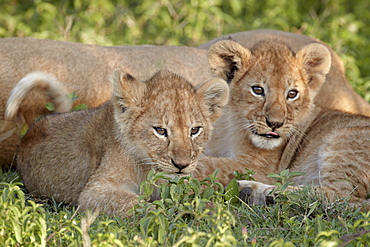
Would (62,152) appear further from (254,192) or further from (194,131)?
(254,192)

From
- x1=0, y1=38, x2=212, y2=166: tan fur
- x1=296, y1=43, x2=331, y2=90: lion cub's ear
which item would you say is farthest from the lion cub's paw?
x1=0, y1=38, x2=212, y2=166: tan fur

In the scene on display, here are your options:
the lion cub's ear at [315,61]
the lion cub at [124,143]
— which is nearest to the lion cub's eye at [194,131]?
the lion cub at [124,143]

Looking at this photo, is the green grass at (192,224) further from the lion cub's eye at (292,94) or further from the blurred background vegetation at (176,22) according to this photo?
the blurred background vegetation at (176,22)

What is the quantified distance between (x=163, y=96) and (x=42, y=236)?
1.12m

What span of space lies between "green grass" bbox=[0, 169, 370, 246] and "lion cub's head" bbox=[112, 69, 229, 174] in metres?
0.18

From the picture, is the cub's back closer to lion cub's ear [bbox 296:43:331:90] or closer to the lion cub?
the lion cub

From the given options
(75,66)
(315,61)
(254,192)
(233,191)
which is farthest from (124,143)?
(75,66)

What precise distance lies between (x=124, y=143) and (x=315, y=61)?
1.53 meters

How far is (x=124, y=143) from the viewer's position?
3215 millimetres

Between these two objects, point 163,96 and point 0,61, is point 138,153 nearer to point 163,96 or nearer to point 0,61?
point 163,96

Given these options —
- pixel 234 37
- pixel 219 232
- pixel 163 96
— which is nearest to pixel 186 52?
pixel 234 37

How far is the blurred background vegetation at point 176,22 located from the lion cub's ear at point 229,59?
8.60 feet

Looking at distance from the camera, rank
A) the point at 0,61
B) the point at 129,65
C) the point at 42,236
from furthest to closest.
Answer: the point at 129,65 → the point at 0,61 → the point at 42,236

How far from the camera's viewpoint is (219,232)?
7.55 feet
